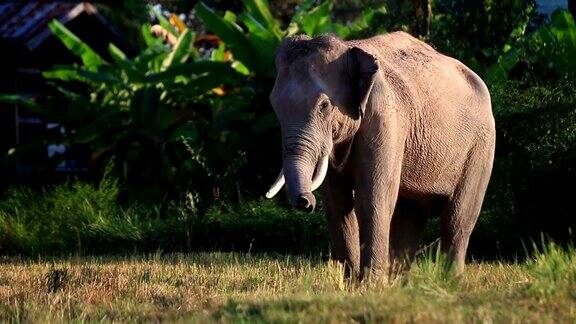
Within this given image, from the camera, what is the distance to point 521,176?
14.3m

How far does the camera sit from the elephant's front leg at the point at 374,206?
8.79 meters

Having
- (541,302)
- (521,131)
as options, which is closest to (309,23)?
(521,131)

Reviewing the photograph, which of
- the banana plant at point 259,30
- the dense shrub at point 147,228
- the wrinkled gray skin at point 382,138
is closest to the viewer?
the wrinkled gray skin at point 382,138

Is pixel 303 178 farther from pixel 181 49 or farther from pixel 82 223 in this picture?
pixel 181 49

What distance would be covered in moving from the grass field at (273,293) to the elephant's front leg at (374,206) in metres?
0.27

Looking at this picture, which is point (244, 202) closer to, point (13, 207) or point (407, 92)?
point (13, 207)

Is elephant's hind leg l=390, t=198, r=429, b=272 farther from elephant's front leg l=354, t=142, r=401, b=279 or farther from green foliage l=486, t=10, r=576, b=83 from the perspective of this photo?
green foliage l=486, t=10, r=576, b=83

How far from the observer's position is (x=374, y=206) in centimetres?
880

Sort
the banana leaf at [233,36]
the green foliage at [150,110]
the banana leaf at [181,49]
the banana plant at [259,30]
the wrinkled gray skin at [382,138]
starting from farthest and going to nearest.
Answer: the banana leaf at [181,49] < the green foliage at [150,110] < the banana plant at [259,30] < the banana leaf at [233,36] < the wrinkled gray skin at [382,138]

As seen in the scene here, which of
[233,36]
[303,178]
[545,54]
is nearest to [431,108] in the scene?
[303,178]

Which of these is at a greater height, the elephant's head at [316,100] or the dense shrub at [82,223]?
the elephant's head at [316,100]

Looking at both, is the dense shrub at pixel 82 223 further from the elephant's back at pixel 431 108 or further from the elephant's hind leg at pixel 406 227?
the elephant's back at pixel 431 108

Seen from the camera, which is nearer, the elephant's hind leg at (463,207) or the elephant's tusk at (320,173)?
the elephant's tusk at (320,173)

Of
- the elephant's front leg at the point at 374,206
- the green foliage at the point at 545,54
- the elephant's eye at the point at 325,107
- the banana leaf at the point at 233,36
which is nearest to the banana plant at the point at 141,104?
the banana leaf at the point at 233,36
